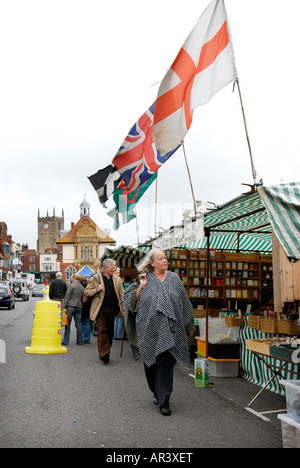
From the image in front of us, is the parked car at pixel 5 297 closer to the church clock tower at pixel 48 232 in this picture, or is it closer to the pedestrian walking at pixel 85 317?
the pedestrian walking at pixel 85 317

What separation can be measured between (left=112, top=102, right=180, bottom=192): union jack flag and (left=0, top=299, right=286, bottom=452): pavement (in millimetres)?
3968

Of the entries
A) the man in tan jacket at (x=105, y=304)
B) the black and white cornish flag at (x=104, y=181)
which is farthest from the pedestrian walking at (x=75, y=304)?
the man in tan jacket at (x=105, y=304)

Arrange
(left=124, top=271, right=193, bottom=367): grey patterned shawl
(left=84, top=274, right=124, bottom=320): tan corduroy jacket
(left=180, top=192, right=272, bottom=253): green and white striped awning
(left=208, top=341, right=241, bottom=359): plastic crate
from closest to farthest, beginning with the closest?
(left=124, top=271, right=193, bottom=367): grey patterned shawl < (left=180, top=192, right=272, bottom=253): green and white striped awning < (left=208, top=341, right=241, bottom=359): plastic crate < (left=84, top=274, right=124, bottom=320): tan corduroy jacket

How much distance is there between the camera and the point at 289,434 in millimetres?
4293

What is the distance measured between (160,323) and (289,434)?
2.05 metres

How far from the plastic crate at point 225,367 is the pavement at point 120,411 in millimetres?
162

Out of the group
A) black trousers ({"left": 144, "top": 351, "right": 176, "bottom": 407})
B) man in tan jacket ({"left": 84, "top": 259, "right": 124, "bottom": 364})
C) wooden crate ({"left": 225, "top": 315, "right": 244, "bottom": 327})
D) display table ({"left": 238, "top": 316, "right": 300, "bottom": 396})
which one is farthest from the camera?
man in tan jacket ({"left": 84, "top": 259, "right": 124, "bottom": 364})

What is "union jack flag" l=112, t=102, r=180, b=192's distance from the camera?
9.94 m

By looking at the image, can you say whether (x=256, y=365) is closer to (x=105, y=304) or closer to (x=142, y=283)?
(x=142, y=283)

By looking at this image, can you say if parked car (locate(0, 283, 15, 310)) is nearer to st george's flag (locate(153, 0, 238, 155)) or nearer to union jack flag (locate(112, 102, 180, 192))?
union jack flag (locate(112, 102, 180, 192))

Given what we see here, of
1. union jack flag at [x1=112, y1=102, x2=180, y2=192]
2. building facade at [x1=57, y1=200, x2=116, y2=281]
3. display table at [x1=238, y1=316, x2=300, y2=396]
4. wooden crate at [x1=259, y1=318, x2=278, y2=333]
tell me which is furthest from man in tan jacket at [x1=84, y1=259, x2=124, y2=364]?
building facade at [x1=57, y1=200, x2=116, y2=281]

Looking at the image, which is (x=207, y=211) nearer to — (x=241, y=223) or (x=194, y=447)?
(x=241, y=223)

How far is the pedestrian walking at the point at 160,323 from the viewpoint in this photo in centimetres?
570

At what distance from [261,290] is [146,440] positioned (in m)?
8.48
